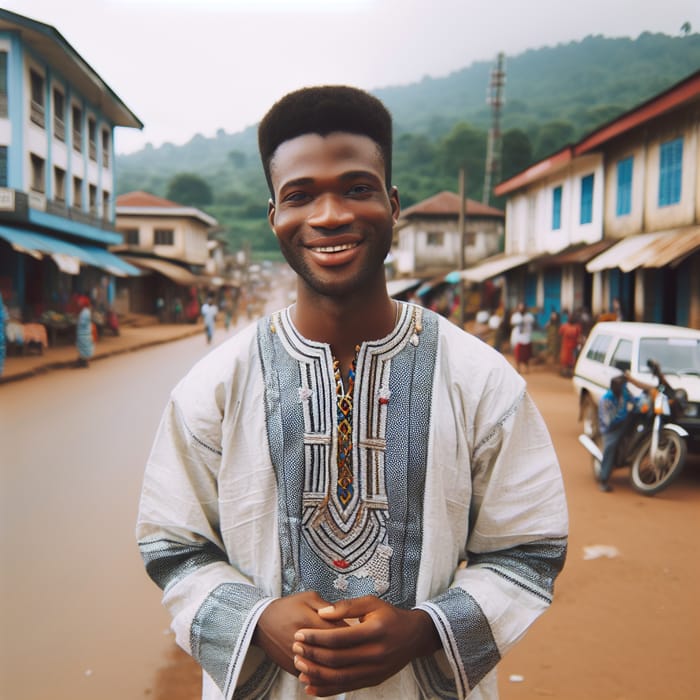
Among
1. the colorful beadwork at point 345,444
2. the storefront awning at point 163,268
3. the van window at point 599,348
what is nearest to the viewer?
the colorful beadwork at point 345,444

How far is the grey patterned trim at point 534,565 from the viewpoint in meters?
1.38

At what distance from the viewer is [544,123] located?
160 feet

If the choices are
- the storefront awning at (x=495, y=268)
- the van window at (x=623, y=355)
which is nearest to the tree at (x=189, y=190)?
the storefront awning at (x=495, y=268)

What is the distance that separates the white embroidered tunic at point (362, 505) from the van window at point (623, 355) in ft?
19.4

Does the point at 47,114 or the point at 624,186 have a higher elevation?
the point at 624,186

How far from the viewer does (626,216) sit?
46.5 feet

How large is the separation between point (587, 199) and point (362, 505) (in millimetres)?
16296

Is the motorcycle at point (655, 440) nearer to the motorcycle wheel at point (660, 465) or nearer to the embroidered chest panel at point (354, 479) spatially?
the motorcycle wheel at point (660, 465)

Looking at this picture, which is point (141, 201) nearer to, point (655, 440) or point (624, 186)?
point (624, 186)

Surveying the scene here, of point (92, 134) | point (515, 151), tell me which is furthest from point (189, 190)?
point (92, 134)

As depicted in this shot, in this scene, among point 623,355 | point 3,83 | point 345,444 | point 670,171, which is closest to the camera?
point 345,444

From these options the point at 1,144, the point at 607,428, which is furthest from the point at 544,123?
the point at 1,144

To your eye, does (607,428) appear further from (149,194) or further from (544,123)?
(544,123)

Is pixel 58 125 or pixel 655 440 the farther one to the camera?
pixel 655 440
